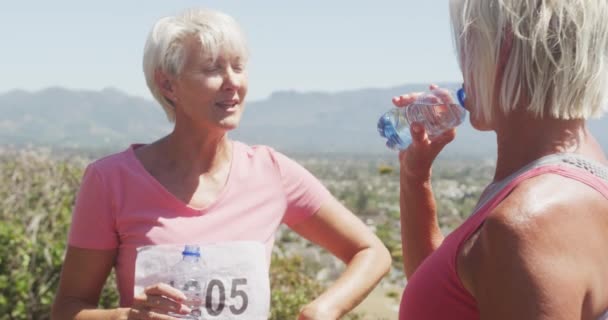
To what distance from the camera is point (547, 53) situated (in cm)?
149

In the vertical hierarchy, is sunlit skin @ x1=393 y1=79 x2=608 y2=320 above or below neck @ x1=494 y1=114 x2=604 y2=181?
below

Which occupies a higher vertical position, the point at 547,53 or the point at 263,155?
the point at 547,53

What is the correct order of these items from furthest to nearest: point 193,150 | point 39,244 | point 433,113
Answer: point 39,244
point 193,150
point 433,113

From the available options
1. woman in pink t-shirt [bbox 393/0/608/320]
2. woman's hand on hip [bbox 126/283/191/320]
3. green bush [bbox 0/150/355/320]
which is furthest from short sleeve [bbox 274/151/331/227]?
green bush [bbox 0/150/355/320]

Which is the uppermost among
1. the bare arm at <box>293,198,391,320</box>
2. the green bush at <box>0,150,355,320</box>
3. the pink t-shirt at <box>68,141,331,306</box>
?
the pink t-shirt at <box>68,141,331,306</box>

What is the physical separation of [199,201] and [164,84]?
45cm

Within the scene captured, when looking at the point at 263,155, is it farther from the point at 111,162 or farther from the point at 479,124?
the point at 479,124

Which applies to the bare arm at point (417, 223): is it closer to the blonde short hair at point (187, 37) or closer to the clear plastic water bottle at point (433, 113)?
the clear plastic water bottle at point (433, 113)

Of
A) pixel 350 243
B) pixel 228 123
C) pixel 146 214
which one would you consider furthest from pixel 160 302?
pixel 350 243

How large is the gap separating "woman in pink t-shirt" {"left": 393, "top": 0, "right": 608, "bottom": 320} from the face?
1.18 metres

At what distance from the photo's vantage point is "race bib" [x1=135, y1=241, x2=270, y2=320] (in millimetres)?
2529

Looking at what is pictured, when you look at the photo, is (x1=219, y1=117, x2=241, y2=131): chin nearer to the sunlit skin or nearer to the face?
the face

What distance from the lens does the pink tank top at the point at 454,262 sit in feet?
4.88

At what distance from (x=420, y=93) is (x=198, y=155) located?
875 millimetres
